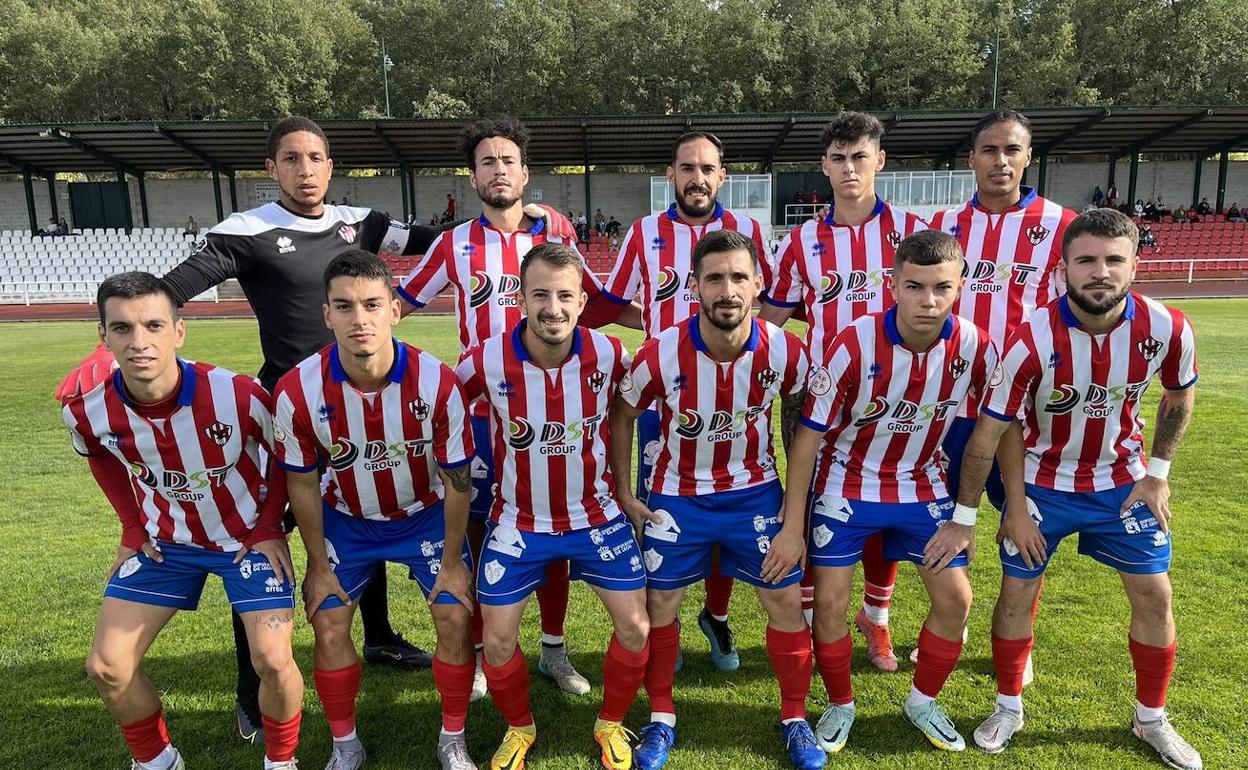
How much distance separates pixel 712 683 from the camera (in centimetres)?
368

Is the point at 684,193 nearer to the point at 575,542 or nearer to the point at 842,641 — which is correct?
the point at 575,542

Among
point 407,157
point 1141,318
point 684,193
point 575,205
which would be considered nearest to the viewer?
point 1141,318

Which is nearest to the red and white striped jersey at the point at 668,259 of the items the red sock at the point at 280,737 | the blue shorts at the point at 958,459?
the blue shorts at the point at 958,459

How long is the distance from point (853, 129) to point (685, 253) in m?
0.99

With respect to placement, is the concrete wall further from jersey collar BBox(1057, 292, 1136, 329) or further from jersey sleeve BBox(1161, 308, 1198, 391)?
jersey sleeve BBox(1161, 308, 1198, 391)

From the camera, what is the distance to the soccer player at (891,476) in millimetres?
3115

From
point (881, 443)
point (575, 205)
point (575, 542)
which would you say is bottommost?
point (575, 542)

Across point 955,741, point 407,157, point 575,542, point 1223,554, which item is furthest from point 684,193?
point 407,157

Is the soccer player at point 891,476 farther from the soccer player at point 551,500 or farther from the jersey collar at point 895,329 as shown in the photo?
the soccer player at point 551,500

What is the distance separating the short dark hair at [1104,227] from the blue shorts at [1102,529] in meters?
0.98

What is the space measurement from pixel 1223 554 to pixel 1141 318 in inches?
107

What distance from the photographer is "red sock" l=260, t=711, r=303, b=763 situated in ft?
9.83

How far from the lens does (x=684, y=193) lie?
388 cm

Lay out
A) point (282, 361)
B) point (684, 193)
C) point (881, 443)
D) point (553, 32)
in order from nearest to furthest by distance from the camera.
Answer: point (881, 443)
point (282, 361)
point (684, 193)
point (553, 32)
